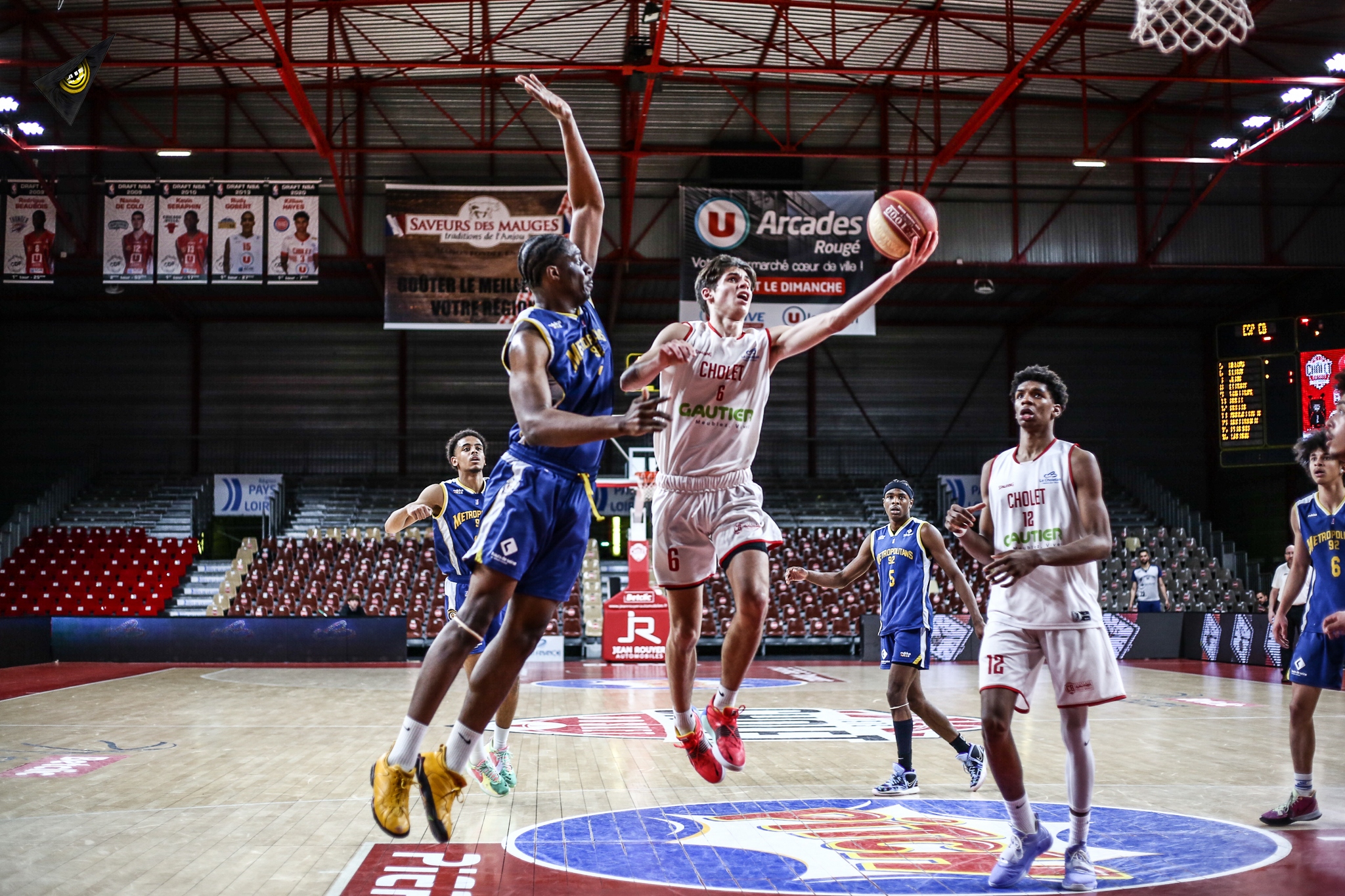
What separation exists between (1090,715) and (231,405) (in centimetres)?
2406

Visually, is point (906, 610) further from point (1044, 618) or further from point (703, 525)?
point (703, 525)

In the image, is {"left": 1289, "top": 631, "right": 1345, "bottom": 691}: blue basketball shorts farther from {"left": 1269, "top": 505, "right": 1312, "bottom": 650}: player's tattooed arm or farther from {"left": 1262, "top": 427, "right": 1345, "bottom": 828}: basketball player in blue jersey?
{"left": 1269, "top": 505, "right": 1312, "bottom": 650}: player's tattooed arm

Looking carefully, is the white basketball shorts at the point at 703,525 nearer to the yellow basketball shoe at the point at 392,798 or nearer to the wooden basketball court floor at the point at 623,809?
the wooden basketball court floor at the point at 623,809

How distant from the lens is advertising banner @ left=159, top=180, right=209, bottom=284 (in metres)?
21.0

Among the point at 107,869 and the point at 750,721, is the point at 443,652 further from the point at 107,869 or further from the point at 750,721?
the point at 750,721

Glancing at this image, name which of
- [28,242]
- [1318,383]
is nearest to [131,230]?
[28,242]

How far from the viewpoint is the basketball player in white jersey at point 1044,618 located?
16.6 feet

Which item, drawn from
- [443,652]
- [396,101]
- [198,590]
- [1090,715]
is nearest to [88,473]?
[198,590]

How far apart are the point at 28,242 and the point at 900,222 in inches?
844

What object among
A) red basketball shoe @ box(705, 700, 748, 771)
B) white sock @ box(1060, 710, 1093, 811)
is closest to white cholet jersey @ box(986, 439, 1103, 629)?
white sock @ box(1060, 710, 1093, 811)

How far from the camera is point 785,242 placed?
21.2 meters

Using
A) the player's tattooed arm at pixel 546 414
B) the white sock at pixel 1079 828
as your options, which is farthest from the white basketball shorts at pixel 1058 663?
the player's tattooed arm at pixel 546 414

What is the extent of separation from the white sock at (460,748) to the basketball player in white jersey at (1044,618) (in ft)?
7.48

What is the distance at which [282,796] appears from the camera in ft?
22.9
